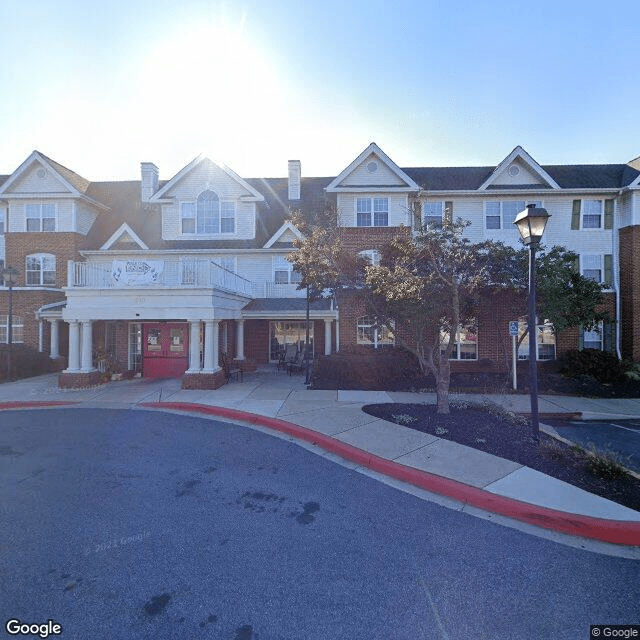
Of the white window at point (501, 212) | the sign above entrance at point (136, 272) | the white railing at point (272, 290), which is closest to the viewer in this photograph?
the sign above entrance at point (136, 272)

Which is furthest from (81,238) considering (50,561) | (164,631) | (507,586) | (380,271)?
(507,586)

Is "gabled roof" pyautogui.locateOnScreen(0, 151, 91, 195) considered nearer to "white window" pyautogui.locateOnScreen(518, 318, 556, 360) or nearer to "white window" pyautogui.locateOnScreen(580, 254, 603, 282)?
"white window" pyautogui.locateOnScreen(518, 318, 556, 360)

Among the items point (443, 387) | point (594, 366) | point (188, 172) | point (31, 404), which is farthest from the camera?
point (188, 172)

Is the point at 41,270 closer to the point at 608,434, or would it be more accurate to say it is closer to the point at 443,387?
the point at 443,387

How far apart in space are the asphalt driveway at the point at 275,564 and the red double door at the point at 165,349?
1013 cm

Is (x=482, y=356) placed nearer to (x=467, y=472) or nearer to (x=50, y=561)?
(x=467, y=472)

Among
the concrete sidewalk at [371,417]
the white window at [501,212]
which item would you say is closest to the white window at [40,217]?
the concrete sidewalk at [371,417]

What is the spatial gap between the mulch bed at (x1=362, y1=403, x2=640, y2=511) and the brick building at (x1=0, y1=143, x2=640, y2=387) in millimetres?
6284

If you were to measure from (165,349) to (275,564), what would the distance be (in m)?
13.9

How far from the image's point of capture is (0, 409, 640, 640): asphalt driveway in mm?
3006

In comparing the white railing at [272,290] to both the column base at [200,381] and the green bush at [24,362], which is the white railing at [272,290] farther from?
the green bush at [24,362]

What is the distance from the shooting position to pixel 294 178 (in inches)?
887

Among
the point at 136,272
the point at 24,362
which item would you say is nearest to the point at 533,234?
the point at 136,272

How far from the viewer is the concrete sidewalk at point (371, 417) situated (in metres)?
4.94
